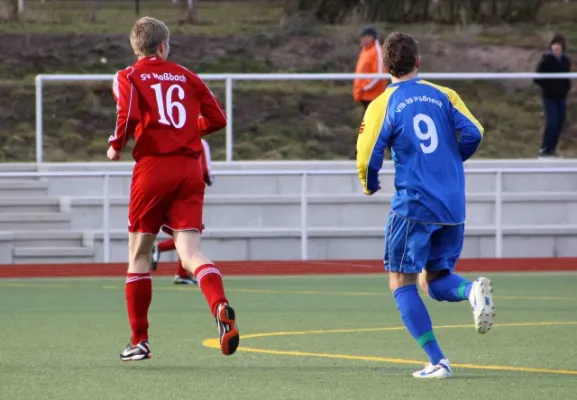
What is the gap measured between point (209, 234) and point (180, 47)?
13812 mm

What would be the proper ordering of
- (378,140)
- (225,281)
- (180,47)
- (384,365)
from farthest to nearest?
(180,47), (225,281), (384,365), (378,140)

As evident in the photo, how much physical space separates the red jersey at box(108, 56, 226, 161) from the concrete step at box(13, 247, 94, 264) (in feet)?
32.4

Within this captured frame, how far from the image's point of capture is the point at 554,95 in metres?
20.5

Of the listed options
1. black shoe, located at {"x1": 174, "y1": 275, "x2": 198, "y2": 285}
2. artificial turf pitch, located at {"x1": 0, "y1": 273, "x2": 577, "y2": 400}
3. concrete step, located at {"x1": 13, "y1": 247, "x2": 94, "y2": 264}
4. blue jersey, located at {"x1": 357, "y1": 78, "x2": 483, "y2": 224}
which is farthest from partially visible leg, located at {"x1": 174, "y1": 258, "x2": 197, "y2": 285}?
blue jersey, located at {"x1": 357, "y1": 78, "x2": 483, "y2": 224}

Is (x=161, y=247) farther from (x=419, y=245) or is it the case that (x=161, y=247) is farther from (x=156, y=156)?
(x=419, y=245)

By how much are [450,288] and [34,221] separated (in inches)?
461

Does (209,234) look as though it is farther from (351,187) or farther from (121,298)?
(121,298)

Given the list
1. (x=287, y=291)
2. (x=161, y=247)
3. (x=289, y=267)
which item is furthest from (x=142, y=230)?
(x=289, y=267)

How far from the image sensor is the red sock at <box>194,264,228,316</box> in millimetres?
8688

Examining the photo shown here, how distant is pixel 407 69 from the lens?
8.35m

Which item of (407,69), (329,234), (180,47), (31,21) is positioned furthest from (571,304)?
(31,21)

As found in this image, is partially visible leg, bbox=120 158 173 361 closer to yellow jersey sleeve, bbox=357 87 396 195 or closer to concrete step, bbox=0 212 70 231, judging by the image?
yellow jersey sleeve, bbox=357 87 396 195

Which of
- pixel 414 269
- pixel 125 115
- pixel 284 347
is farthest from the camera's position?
pixel 284 347

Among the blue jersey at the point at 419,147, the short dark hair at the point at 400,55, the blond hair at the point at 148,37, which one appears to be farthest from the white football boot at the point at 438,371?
the blond hair at the point at 148,37
